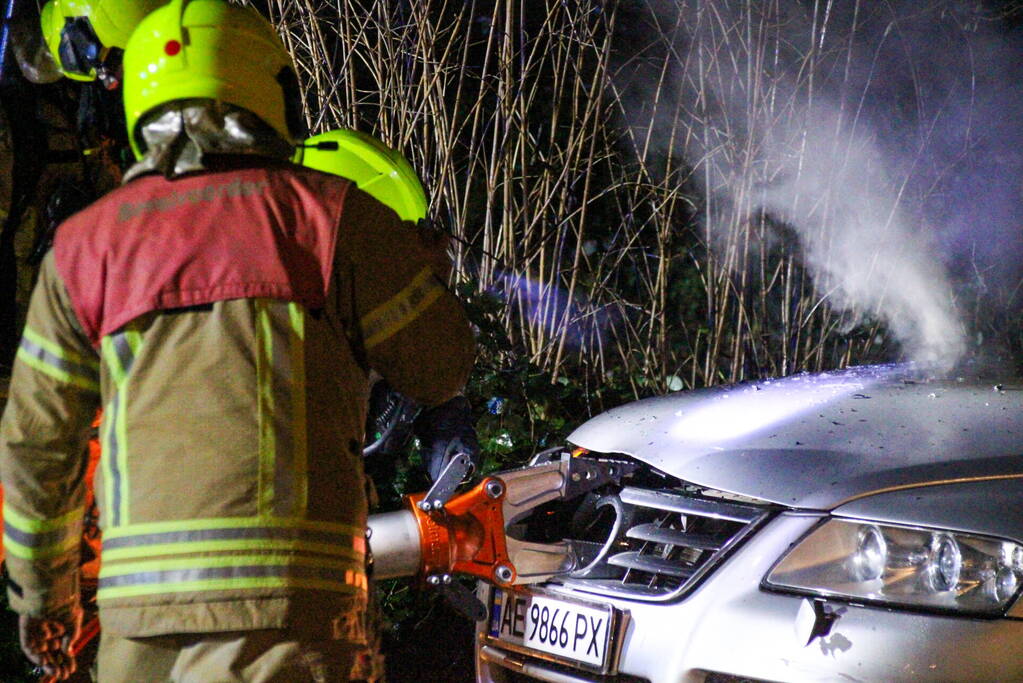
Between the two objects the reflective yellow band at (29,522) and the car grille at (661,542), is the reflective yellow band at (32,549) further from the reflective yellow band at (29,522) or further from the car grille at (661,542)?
the car grille at (661,542)

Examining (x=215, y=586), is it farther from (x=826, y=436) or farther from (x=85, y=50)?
(x=85, y=50)

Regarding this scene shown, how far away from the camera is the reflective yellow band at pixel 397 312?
6.62 ft

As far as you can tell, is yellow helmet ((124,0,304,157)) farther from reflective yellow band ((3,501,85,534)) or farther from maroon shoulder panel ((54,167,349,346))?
reflective yellow band ((3,501,85,534))

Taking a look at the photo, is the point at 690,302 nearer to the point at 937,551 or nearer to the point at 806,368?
the point at 806,368

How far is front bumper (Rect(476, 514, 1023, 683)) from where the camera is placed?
95.0 inches

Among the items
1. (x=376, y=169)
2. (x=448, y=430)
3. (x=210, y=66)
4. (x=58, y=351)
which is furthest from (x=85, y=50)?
(x=58, y=351)

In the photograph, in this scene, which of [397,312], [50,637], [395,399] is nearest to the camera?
[397,312]

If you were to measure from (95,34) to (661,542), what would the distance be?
3.00 m

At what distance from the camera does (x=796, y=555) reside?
2.62m

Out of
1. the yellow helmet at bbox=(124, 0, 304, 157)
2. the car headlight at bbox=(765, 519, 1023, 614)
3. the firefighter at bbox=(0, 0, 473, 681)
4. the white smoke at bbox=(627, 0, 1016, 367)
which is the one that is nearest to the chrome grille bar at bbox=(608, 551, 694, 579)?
the car headlight at bbox=(765, 519, 1023, 614)

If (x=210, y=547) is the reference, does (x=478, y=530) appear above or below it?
below

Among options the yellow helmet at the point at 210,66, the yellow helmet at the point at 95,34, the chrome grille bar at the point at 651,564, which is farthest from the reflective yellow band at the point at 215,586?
the yellow helmet at the point at 95,34

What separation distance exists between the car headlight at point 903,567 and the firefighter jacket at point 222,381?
1023mm

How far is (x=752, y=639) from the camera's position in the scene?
2529 mm
